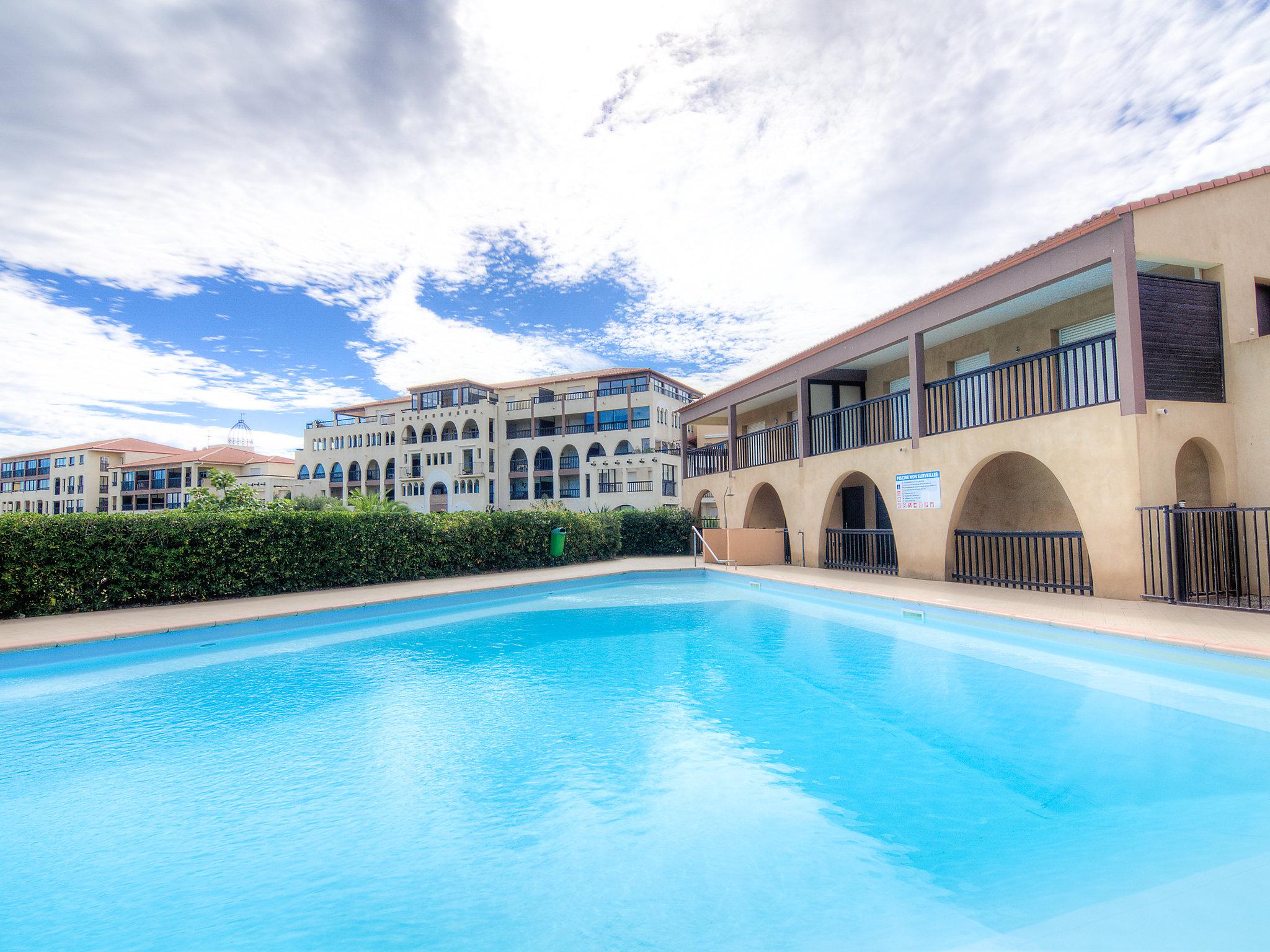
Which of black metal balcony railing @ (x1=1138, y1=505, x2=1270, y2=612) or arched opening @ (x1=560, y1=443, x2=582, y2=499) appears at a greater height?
arched opening @ (x1=560, y1=443, x2=582, y2=499)

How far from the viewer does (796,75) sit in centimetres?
1148

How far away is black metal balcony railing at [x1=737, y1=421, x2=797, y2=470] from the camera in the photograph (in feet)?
59.5

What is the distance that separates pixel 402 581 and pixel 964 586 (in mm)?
11612

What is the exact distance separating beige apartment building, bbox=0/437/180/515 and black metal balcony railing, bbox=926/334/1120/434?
254ft

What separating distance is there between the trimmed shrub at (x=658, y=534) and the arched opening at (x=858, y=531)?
5.96 m

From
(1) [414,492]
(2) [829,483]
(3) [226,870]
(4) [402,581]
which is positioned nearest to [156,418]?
(1) [414,492]

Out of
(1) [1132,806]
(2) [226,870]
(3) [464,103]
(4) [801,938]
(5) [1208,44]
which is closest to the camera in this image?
(4) [801,938]

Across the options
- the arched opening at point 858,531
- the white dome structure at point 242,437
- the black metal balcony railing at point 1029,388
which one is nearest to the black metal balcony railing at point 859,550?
the arched opening at point 858,531

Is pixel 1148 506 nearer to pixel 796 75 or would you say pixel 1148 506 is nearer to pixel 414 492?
pixel 796 75

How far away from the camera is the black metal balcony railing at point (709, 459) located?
2342 centimetres

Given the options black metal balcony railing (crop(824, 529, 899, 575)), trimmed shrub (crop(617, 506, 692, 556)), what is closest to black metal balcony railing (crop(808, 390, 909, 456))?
black metal balcony railing (crop(824, 529, 899, 575))

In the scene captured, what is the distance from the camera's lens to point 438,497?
5197cm

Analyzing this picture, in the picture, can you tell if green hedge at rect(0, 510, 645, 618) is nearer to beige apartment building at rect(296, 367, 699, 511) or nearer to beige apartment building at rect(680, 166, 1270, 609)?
beige apartment building at rect(680, 166, 1270, 609)

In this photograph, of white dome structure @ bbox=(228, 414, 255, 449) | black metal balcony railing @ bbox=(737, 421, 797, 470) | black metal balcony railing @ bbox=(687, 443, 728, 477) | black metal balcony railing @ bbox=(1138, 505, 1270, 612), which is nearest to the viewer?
black metal balcony railing @ bbox=(1138, 505, 1270, 612)
